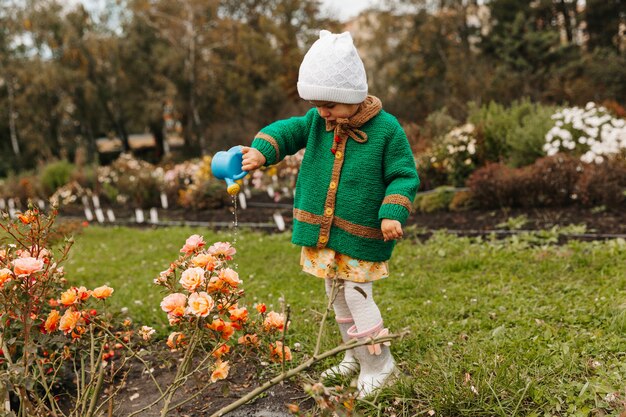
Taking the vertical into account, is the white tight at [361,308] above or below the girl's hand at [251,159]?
below

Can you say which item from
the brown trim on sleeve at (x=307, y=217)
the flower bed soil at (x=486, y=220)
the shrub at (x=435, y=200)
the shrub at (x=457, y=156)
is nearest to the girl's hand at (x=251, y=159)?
the brown trim on sleeve at (x=307, y=217)

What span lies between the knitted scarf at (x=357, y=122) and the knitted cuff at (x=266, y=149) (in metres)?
0.26

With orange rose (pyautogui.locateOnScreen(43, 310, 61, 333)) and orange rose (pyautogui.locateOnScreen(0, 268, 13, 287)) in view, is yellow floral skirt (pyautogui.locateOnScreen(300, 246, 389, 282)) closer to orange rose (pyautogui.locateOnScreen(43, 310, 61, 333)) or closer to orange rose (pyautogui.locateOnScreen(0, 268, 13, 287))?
orange rose (pyautogui.locateOnScreen(43, 310, 61, 333))

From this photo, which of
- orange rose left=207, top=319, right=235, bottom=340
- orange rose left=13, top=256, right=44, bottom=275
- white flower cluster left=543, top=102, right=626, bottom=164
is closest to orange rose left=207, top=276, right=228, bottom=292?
Answer: orange rose left=207, top=319, right=235, bottom=340

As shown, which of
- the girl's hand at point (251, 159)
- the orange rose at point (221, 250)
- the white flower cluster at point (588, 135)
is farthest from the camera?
the white flower cluster at point (588, 135)

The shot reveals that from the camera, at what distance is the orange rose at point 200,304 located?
1858 millimetres

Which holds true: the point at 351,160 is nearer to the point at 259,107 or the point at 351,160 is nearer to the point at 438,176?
the point at 438,176

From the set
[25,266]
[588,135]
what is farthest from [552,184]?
[25,266]

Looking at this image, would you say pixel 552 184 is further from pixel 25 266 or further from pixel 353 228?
pixel 25 266

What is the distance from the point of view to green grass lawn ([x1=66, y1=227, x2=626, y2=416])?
2361 millimetres

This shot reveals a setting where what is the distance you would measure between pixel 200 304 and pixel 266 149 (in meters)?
0.86

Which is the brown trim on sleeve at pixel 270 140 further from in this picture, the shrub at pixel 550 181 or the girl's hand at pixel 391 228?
the shrub at pixel 550 181

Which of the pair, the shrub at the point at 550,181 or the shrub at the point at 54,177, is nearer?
the shrub at the point at 550,181

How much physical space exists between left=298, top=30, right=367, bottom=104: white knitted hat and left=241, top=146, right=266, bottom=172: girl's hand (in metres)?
0.31
